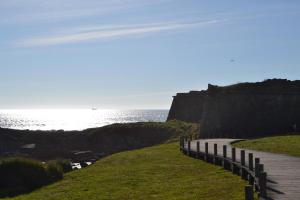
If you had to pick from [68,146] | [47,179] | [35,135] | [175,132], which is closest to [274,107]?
[175,132]

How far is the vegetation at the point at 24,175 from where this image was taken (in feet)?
97.5

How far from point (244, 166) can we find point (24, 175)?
1349 cm

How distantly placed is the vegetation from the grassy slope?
1060mm

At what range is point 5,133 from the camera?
9094 cm

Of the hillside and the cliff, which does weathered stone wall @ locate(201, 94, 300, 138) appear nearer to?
the cliff

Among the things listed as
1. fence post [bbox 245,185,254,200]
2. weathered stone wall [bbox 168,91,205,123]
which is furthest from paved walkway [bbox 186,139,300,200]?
weathered stone wall [bbox 168,91,205,123]

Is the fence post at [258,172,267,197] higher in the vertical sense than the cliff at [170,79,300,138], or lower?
lower

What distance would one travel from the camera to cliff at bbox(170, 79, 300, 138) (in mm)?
57094

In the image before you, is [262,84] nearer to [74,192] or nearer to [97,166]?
[97,166]

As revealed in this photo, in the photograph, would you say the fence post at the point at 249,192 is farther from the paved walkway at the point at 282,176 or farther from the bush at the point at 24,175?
the bush at the point at 24,175

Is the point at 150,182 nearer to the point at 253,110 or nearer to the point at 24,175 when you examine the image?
the point at 24,175

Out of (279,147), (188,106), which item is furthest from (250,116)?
(188,106)

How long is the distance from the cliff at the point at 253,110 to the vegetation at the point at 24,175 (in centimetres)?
2878

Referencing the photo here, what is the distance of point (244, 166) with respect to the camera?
26.0 meters
